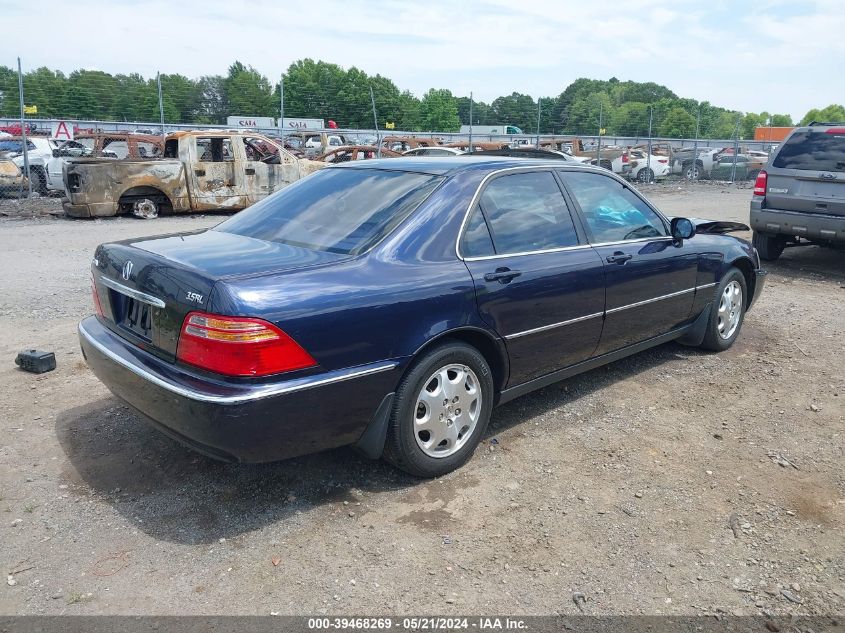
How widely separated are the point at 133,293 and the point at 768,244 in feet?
29.4

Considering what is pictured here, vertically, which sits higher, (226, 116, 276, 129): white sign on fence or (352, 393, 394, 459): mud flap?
(226, 116, 276, 129): white sign on fence

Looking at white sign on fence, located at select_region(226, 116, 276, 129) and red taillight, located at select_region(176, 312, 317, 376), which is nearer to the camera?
red taillight, located at select_region(176, 312, 317, 376)

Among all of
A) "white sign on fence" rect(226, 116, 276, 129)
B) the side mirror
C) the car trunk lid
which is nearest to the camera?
the car trunk lid

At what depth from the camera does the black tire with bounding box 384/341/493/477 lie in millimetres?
3268

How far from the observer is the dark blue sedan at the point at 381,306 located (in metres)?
2.87

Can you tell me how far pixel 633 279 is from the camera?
4480mm

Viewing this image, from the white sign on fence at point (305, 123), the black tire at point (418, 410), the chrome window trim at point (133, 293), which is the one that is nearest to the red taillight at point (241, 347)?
the chrome window trim at point (133, 293)

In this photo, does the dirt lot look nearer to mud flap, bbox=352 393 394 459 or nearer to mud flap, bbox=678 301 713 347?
mud flap, bbox=352 393 394 459

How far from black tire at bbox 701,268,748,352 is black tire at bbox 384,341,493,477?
102 inches

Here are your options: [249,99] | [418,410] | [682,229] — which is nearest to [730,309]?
[682,229]

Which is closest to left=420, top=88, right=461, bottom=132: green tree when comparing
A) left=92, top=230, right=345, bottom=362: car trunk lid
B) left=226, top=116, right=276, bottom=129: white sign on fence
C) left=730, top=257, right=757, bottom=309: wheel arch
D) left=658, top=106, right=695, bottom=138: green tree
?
left=226, top=116, right=276, bottom=129: white sign on fence

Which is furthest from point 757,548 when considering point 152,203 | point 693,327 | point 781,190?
point 152,203

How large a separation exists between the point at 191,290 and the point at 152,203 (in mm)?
11568

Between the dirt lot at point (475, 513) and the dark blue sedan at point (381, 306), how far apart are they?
35 cm
